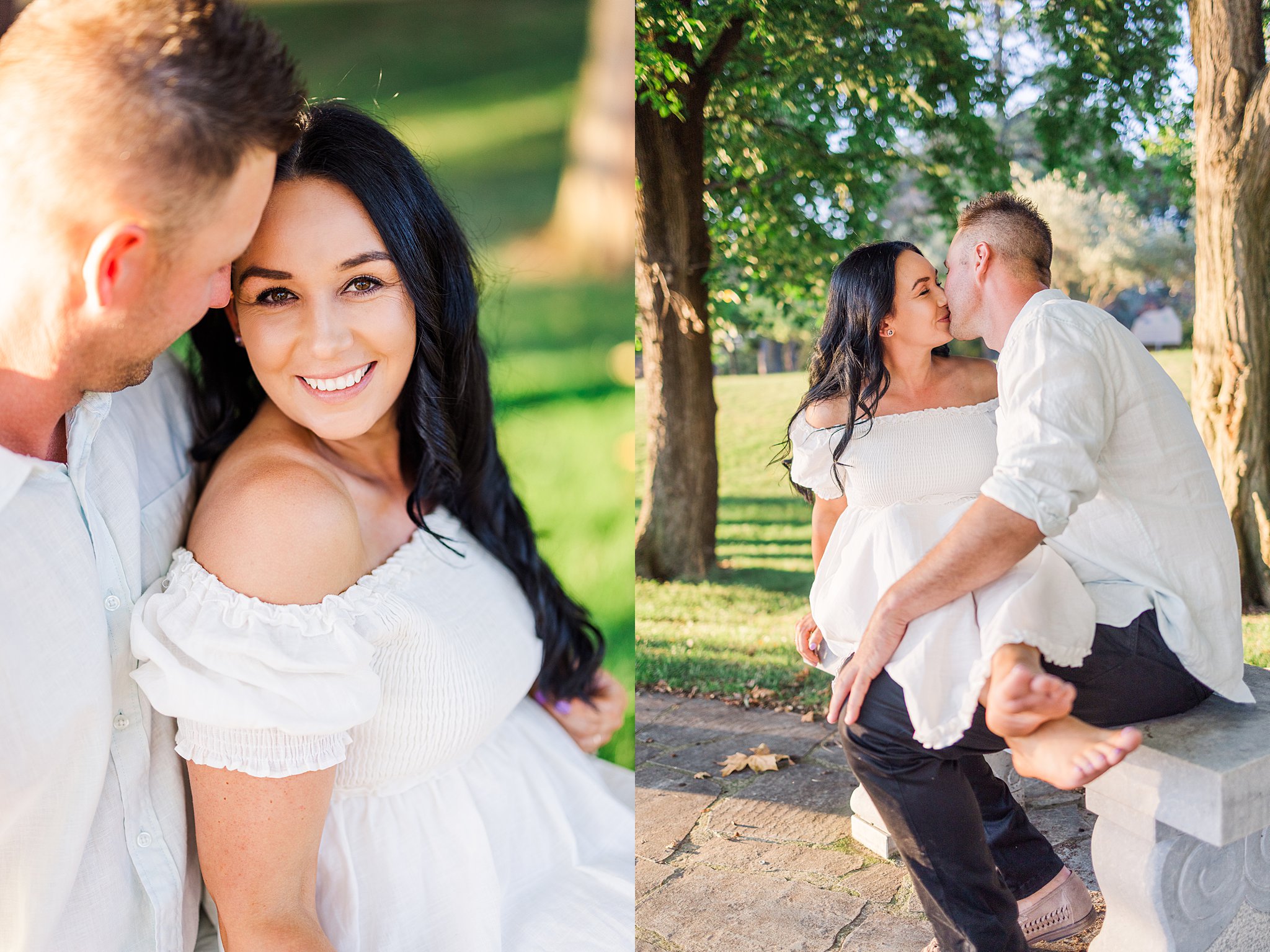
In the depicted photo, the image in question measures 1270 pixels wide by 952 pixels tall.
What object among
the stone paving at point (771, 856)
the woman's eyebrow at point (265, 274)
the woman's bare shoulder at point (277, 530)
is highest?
the woman's eyebrow at point (265, 274)

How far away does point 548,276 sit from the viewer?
2.48 metres

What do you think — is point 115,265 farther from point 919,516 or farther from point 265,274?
point 919,516

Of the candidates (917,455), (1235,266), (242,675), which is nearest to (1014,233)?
(917,455)

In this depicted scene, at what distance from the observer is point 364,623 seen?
126 cm

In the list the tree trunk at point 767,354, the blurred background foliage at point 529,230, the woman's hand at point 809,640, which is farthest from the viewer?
the tree trunk at point 767,354

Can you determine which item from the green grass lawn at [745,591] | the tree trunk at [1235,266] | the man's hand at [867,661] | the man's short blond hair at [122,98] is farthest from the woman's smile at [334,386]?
the tree trunk at [1235,266]

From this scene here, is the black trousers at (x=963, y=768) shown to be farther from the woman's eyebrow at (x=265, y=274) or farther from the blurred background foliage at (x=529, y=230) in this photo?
the woman's eyebrow at (x=265, y=274)

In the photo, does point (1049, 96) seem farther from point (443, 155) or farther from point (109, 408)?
point (109, 408)

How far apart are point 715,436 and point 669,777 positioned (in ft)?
4.32

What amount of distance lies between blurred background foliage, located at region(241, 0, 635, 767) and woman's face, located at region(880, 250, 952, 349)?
0.94 metres

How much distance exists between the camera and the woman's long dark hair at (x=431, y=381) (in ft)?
4.44

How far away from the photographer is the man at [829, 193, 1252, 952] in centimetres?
146

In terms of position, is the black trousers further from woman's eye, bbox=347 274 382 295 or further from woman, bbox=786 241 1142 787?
woman's eye, bbox=347 274 382 295

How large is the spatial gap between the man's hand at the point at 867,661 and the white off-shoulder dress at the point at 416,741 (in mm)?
458
